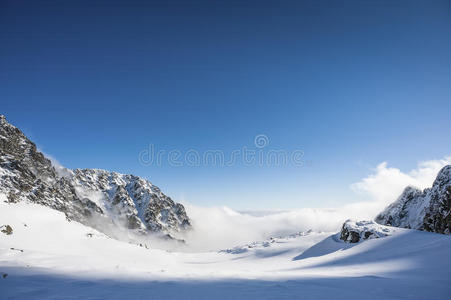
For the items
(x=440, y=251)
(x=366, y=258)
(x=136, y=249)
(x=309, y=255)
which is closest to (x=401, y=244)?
(x=366, y=258)

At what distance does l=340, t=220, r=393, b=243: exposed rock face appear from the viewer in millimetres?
20684

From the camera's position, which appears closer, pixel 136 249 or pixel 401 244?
pixel 401 244

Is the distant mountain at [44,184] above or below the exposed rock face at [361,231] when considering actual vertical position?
above

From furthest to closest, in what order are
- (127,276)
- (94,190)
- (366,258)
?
(94,190)
(366,258)
(127,276)

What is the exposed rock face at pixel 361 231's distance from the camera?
2068 centimetres

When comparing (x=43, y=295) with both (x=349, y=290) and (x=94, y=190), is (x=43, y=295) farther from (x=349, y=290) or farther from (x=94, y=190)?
(x=94, y=190)

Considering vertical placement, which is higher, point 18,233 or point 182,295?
point 18,233

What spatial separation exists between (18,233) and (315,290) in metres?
20.9

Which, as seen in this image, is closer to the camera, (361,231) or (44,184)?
(361,231)

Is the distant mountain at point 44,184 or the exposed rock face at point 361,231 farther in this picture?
the distant mountain at point 44,184

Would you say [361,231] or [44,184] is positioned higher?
[44,184]

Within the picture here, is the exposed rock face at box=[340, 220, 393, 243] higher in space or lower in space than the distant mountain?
lower

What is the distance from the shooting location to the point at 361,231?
21875mm

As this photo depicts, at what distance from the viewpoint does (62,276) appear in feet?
21.9
